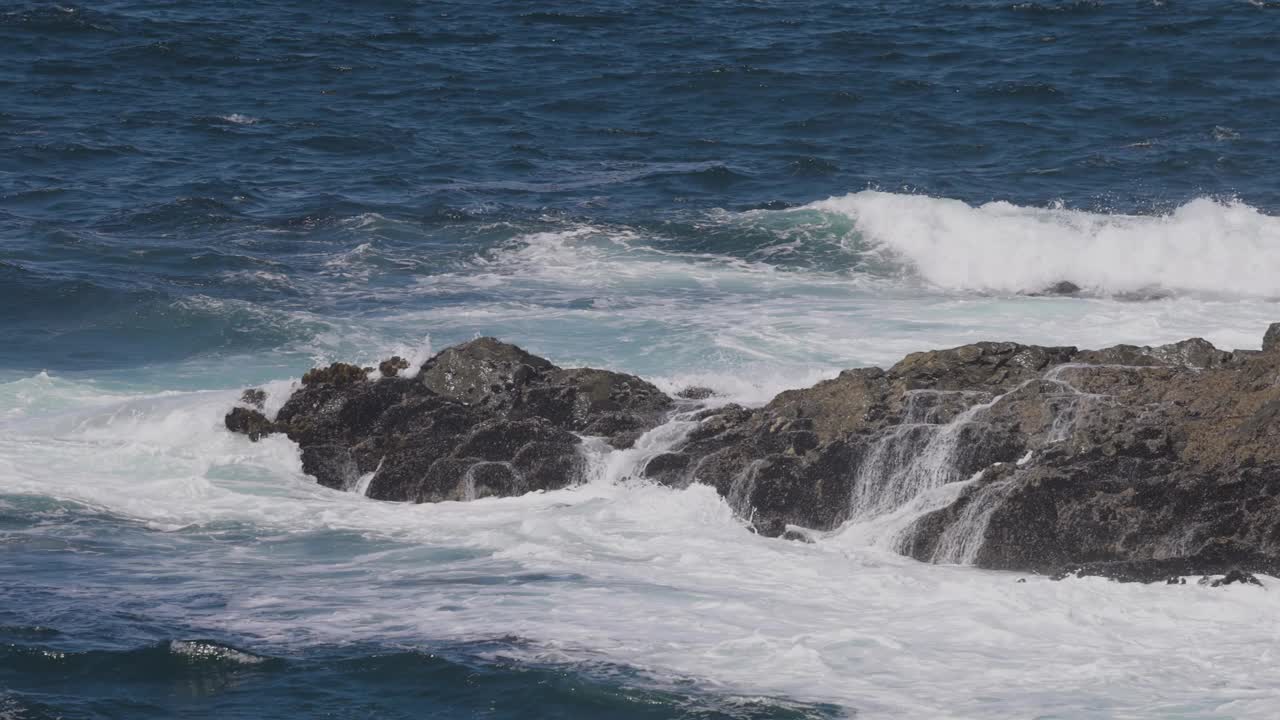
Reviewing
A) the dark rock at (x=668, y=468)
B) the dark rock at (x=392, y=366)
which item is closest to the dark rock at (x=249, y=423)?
the dark rock at (x=392, y=366)

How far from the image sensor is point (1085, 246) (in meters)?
22.7

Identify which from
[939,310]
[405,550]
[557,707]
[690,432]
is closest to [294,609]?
[405,550]

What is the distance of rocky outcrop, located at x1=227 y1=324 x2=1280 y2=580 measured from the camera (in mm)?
11188

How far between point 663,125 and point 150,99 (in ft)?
29.8

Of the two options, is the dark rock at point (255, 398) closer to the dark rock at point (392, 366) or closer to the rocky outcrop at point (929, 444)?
the rocky outcrop at point (929, 444)

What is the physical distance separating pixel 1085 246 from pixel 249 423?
40.2ft

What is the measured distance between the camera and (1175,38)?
3322cm

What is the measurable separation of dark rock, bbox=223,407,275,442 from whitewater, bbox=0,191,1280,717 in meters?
0.11

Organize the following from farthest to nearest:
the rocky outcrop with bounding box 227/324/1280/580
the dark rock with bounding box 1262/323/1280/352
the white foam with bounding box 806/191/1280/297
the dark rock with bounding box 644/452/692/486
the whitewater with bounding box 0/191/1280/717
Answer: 1. the white foam with bounding box 806/191/1280/297
2. the dark rock with bounding box 644/452/692/486
3. the dark rock with bounding box 1262/323/1280/352
4. the rocky outcrop with bounding box 227/324/1280/580
5. the whitewater with bounding box 0/191/1280/717

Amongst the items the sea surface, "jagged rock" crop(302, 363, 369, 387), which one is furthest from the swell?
"jagged rock" crop(302, 363, 369, 387)

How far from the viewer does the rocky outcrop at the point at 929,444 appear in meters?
11.2

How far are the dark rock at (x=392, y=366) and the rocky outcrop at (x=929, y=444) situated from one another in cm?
26

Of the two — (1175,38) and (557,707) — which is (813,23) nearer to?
(1175,38)

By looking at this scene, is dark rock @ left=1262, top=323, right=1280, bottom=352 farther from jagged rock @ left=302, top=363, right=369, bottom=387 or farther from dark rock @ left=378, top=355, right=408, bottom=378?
jagged rock @ left=302, top=363, right=369, bottom=387
